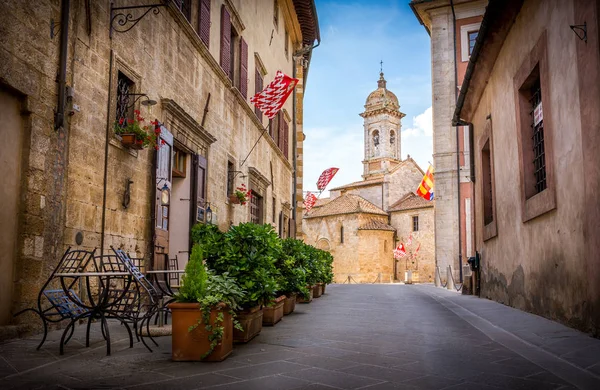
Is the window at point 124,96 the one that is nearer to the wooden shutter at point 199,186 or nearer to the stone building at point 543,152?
the wooden shutter at point 199,186

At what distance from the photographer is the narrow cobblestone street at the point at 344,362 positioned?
3.56 metres

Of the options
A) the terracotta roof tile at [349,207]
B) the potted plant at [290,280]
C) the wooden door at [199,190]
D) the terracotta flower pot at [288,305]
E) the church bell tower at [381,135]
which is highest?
the church bell tower at [381,135]

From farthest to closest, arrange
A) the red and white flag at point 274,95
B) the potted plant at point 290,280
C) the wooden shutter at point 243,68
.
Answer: the wooden shutter at point 243,68 → the red and white flag at point 274,95 → the potted plant at point 290,280

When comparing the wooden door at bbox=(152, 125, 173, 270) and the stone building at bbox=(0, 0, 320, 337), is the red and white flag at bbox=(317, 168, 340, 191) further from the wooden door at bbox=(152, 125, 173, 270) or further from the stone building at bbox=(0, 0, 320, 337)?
the wooden door at bbox=(152, 125, 173, 270)

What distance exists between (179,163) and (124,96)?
2720 mm

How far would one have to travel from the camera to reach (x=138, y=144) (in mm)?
7426

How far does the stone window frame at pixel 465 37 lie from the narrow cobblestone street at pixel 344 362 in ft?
63.6

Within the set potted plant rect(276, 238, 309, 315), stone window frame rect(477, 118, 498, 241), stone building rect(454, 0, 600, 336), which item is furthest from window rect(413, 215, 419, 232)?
potted plant rect(276, 238, 309, 315)

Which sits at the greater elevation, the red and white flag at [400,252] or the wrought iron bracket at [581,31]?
the wrought iron bracket at [581,31]

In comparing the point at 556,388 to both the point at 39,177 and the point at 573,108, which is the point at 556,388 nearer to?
the point at 573,108

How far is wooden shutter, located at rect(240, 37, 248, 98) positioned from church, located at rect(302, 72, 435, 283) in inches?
1204

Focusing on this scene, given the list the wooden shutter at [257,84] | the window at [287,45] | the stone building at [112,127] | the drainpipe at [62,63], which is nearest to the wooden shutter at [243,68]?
the stone building at [112,127]

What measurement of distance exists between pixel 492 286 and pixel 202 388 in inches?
325

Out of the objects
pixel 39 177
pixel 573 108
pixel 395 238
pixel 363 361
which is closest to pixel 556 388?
pixel 363 361
